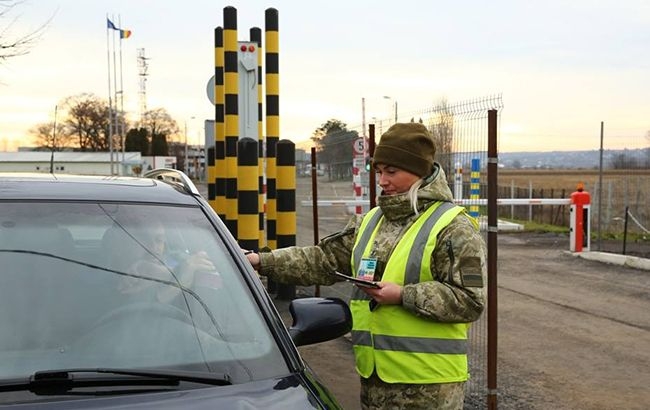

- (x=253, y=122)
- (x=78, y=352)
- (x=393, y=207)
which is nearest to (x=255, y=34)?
(x=253, y=122)

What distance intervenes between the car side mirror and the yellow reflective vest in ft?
0.53

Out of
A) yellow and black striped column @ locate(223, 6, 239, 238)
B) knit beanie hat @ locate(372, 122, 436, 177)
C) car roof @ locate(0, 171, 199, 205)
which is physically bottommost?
car roof @ locate(0, 171, 199, 205)

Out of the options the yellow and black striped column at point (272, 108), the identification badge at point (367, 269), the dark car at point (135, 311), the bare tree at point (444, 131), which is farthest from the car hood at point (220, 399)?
the yellow and black striped column at point (272, 108)

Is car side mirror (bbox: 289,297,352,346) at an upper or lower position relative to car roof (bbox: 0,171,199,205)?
lower

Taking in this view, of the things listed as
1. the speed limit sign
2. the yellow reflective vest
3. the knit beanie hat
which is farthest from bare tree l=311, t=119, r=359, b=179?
the yellow reflective vest

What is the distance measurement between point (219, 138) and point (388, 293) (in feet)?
27.9

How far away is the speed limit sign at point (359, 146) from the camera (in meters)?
9.57

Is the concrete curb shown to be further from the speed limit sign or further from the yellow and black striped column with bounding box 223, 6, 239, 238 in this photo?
the yellow and black striped column with bounding box 223, 6, 239, 238

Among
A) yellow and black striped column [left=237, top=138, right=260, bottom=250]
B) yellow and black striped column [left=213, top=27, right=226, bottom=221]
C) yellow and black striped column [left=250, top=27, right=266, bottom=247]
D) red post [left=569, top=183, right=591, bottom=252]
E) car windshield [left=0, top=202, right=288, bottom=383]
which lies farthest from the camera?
red post [left=569, top=183, right=591, bottom=252]

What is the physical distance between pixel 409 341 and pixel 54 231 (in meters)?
1.36

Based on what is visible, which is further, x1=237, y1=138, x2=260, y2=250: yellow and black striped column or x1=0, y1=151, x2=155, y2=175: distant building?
x1=0, y1=151, x2=155, y2=175: distant building

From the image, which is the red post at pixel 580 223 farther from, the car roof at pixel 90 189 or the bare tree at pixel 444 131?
the car roof at pixel 90 189

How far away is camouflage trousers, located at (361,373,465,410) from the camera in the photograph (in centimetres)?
279

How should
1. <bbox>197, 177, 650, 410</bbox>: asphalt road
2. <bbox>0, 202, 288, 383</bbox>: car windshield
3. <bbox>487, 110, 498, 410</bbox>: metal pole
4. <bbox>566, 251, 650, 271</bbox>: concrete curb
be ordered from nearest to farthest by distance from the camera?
1. <bbox>0, 202, 288, 383</bbox>: car windshield
2. <bbox>487, 110, 498, 410</bbox>: metal pole
3. <bbox>197, 177, 650, 410</bbox>: asphalt road
4. <bbox>566, 251, 650, 271</bbox>: concrete curb
